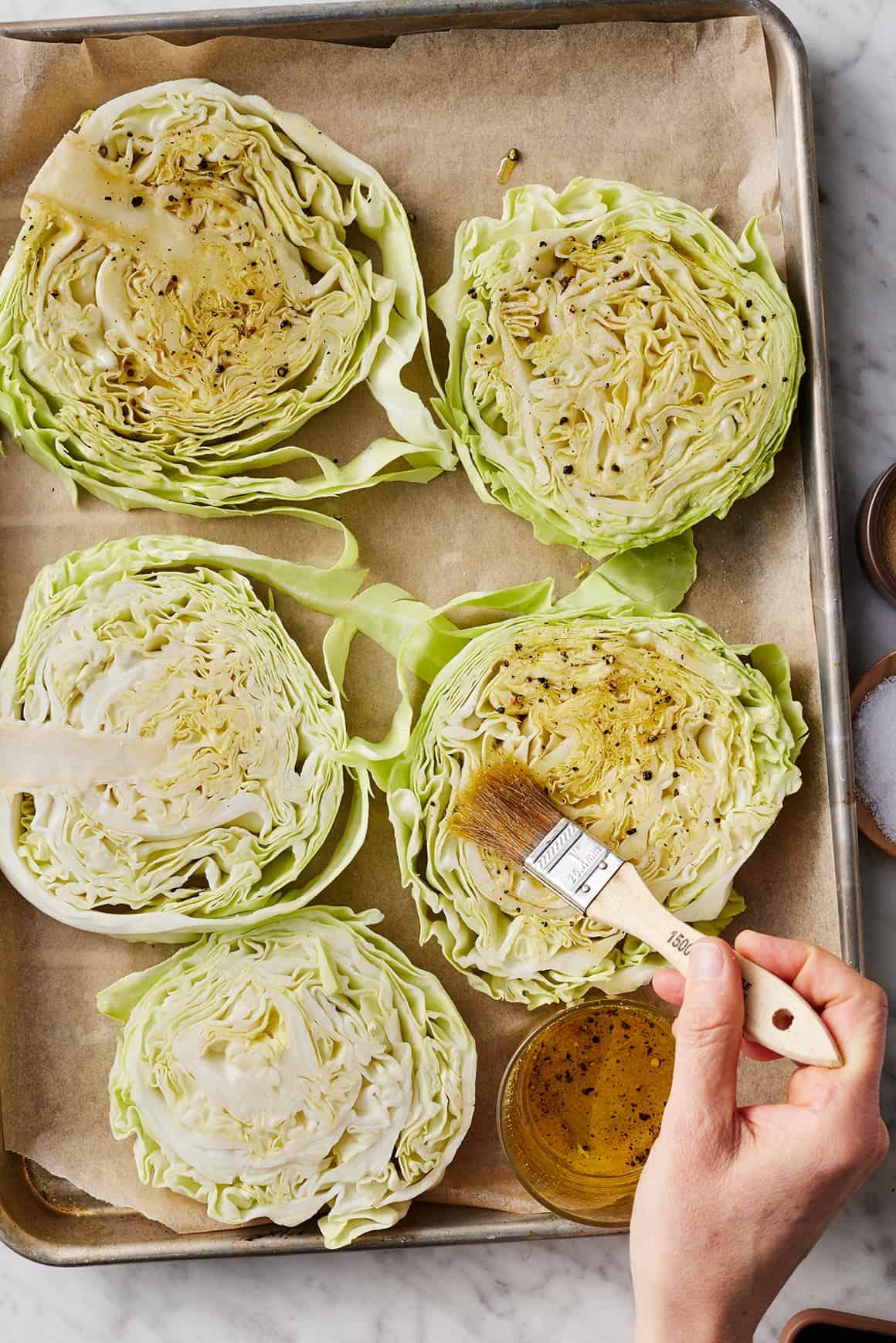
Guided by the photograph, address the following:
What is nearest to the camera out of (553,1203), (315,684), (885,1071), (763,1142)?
(763,1142)

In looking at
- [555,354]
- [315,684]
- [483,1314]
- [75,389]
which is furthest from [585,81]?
[483,1314]

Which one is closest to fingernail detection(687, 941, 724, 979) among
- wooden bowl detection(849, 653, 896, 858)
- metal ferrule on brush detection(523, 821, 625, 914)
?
metal ferrule on brush detection(523, 821, 625, 914)

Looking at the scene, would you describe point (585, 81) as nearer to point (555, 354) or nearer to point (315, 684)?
point (555, 354)

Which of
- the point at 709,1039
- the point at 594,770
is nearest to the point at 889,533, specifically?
the point at 594,770

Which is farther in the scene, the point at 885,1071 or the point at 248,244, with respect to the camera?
the point at 885,1071

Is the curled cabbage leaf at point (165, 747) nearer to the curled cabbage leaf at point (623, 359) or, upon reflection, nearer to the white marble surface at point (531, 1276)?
the curled cabbage leaf at point (623, 359)

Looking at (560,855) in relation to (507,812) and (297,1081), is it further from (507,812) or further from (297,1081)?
(297,1081)
